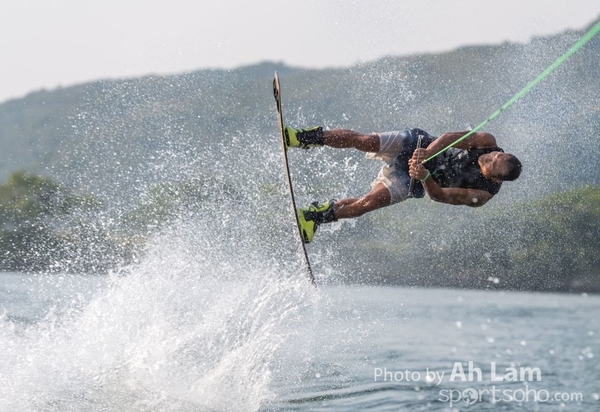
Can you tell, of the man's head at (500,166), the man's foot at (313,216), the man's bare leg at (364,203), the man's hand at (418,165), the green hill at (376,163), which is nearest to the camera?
the man's head at (500,166)

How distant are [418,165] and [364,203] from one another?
88 cm

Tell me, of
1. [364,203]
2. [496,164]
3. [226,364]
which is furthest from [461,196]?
[226,364]

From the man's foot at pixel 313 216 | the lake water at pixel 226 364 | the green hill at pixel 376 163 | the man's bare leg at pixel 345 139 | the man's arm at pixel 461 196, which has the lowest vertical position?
the green hill at pixel 376 163

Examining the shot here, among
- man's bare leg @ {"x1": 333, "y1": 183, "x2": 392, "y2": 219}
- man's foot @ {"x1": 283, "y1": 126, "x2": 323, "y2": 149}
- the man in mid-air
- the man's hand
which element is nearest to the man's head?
the man in mid-air

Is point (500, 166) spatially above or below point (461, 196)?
above

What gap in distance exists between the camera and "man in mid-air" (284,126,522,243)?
8695 millimetres

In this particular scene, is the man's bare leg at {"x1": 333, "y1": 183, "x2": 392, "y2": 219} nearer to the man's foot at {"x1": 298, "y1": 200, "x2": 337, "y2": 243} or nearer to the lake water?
the man's foot at {"x1": 298, "y1": 200, "x2": 337, "y2": 243}

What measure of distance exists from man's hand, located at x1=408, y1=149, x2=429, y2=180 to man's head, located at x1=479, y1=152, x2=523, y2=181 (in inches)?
22.9

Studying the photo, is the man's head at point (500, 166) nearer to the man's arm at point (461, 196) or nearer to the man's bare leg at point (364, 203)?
the man's arm at point (461, 196)

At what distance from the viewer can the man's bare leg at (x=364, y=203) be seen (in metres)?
9.27

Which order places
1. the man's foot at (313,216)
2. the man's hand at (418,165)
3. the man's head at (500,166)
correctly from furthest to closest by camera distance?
the man's foot at (313,216) < the man's hand at (418,165) < the man's head at (500,166)

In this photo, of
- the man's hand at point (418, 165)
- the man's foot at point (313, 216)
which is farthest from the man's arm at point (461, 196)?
the man's foot at point (313, 216)

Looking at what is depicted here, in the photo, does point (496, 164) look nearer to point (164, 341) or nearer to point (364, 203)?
point (364, 203)

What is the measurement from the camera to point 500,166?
27.8 feet
